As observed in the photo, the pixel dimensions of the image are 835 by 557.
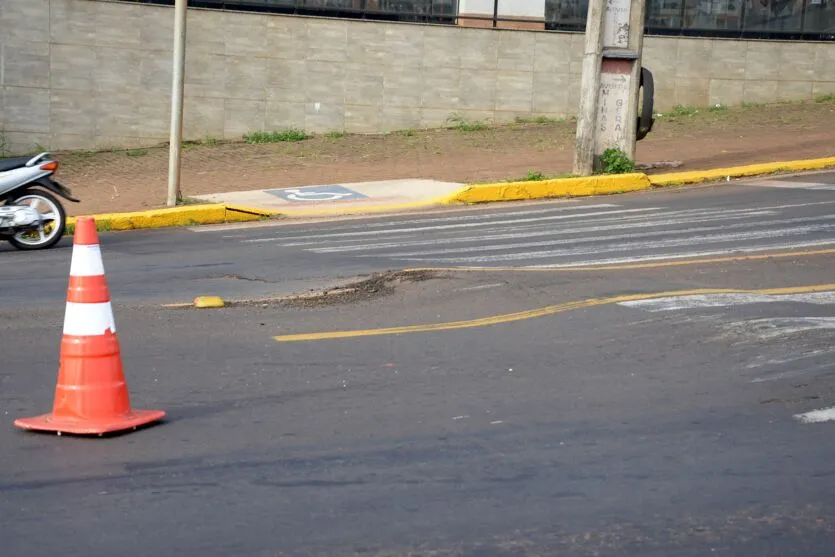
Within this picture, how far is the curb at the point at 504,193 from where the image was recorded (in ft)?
52.5

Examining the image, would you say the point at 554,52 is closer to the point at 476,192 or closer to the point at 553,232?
the point at 476,192

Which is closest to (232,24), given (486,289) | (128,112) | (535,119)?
(128,112)

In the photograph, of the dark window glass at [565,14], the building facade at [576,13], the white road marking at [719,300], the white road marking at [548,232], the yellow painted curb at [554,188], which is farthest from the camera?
the dark window glass at [565,14]

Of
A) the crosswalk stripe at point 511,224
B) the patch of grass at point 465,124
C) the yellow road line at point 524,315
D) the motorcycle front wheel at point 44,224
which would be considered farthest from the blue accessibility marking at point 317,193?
the yellow road line at point 524,315

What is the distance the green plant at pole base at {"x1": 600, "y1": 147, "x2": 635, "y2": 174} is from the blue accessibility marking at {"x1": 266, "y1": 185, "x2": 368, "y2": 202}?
3.78m

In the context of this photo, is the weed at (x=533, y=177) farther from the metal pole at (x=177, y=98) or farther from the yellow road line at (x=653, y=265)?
the yellow road line at (x=653, y=265)

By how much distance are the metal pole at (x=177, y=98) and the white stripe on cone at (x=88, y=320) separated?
10483mm

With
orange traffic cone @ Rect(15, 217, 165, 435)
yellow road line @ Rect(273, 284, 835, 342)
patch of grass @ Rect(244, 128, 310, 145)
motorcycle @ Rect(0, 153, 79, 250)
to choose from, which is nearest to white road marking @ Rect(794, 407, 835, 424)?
yellow road line @ Rect(273, 284, 835, 342)

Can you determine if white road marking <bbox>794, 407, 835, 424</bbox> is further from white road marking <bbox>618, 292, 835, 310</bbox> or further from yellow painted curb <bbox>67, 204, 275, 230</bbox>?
yellow painted curb <bbox>67, 204, 275, 230</bbox>

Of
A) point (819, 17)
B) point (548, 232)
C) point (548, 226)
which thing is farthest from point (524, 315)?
point (819, 17)

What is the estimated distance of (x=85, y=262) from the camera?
20.9ft

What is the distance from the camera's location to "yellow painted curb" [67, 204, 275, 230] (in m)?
15.6

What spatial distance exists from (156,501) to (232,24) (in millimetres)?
19597

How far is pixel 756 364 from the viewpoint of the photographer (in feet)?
24.4
